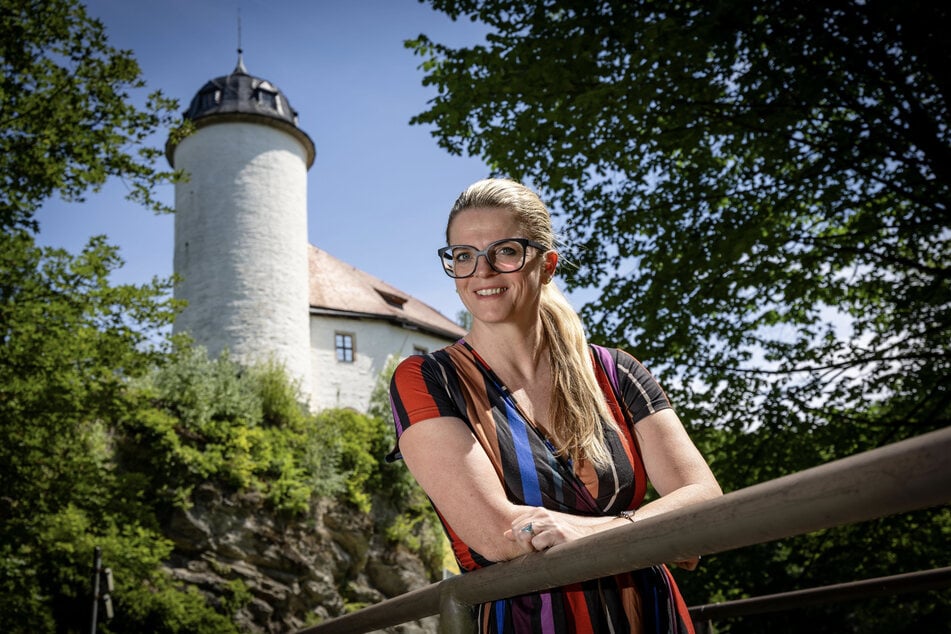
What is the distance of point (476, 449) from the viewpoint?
1664 millimetres

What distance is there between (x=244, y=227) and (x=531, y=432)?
27.4 m

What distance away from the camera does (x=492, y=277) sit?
6.28 ft

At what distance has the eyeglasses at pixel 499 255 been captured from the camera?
6.25 feet

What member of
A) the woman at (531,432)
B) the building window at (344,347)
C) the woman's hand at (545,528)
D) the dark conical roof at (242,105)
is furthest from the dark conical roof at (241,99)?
the woman's hand at (545,528)

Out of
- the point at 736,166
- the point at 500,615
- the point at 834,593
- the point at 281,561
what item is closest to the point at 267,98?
the point at 281,561

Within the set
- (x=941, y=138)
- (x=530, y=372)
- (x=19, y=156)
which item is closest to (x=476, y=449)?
(x=530, y=372)

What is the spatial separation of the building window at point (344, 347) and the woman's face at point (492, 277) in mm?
28260

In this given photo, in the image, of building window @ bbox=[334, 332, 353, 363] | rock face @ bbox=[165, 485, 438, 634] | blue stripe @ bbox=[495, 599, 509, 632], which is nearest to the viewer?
blue stripe @ bbox=[495, 599, 509, 632]

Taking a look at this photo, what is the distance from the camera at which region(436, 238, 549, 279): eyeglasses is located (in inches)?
75.0

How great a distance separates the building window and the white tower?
1.76 metres

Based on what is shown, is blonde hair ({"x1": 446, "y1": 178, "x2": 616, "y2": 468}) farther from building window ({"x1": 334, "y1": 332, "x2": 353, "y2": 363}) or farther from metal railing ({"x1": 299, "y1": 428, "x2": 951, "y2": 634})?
building window ({"x1": 334, "y1": 332, "x2": 353, "y2": 363})

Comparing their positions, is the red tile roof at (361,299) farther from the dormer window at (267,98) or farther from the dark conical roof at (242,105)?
the dormer window at (267,98)

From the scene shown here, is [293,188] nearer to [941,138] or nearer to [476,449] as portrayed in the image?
[941,138]

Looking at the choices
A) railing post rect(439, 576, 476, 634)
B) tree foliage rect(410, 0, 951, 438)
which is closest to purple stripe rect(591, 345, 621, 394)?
railing post rect(439, 576, 476, 634)
